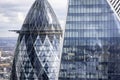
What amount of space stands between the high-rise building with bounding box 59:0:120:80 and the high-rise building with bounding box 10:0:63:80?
2255cm

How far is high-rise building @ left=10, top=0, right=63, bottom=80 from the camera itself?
90.1 metres

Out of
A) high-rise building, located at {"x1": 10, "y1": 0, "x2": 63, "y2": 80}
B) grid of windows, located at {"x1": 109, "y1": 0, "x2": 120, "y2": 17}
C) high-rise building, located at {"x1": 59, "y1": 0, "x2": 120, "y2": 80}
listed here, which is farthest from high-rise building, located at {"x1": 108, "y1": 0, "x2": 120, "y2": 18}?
high-rise building, located at {"x1": 10, "y1": 0, "x2": 63, "y2": 80}

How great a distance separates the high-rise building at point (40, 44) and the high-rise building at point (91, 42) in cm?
2255

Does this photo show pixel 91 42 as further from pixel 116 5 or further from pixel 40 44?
pixel 40 44

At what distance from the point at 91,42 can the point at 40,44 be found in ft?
80.6

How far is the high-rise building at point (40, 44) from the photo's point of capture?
9012cm

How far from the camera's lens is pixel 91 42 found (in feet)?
220

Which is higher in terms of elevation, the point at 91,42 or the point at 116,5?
the point at 116,5

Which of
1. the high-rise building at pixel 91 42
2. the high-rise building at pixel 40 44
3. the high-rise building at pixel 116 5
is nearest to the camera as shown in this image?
the high-rise building at pixel 91 42

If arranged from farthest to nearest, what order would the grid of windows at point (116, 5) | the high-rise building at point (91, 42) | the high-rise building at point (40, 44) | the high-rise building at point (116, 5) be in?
the high-rise building at point (40, 44), the grid of windows at point (116, 5), the high-rise building at point (116, 5), the high-rise building at point (91, 42)

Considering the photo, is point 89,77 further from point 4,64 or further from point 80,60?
point 4,64

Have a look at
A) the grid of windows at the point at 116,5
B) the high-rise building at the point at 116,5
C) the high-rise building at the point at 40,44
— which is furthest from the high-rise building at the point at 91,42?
the high-rise building at the point at 40,44

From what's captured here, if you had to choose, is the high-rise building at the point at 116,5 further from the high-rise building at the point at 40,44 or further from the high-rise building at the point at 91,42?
the high-rise building at the point at 40,44

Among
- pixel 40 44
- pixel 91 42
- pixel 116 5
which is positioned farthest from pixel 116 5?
pixel 40 44
